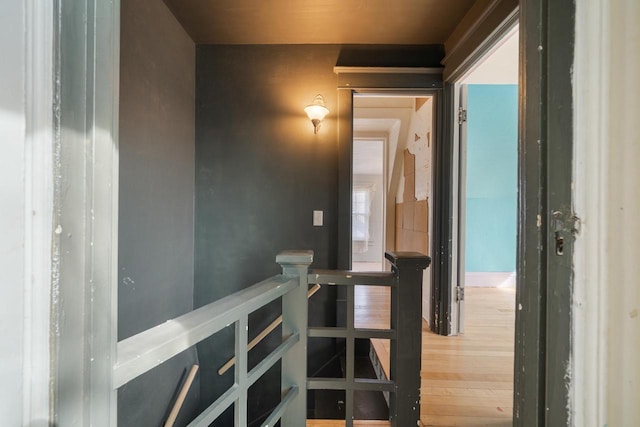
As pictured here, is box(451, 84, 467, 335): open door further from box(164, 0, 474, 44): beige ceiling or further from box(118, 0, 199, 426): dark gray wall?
box(118, 0, 199, 426): dark gray wall

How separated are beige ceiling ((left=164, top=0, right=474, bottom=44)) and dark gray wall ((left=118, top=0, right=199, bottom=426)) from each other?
24 cm

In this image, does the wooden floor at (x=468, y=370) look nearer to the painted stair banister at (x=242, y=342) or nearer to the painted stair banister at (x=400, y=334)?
the painted stair banister at (x=400, y=334)

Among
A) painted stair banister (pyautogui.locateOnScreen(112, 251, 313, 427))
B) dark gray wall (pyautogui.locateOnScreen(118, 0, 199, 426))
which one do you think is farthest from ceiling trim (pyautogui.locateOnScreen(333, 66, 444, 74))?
painted stair banister (pyautogui.locateOnScreen(112, 251, 313, 427))

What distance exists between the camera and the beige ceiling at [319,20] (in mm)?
1904

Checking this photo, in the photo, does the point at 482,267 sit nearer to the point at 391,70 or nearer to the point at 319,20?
the point at 391,70

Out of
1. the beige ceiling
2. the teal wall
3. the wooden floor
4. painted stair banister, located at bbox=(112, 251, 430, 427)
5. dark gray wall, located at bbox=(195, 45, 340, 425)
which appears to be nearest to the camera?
painted stair banister, located at bbox=(112, 251, 430, 427)

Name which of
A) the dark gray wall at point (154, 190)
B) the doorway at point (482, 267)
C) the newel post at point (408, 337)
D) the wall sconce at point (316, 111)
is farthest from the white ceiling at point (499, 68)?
the dark gray wall at point (154, 190)

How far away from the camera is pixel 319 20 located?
2.06 m

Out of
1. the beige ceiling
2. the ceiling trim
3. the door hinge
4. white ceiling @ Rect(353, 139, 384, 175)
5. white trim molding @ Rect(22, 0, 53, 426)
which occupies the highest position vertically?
the beige ceiling

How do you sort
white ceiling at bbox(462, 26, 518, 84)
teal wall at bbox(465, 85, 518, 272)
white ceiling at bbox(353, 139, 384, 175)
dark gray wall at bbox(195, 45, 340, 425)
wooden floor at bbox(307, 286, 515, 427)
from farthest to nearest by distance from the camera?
white ceiling at bbox(353, 139, 384, 175) < teal wall at bbox(465, 85, 518, 272) < dark gray wall at bbox(195, 45, 340, 425) < white ceiling at bbox(462, 26, 518, 84) < wooden floor at bbox(307, 286, 515, 427)

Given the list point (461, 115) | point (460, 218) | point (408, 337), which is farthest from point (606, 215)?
point (461, 115)

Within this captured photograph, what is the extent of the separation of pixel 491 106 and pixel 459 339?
3018 millimetres

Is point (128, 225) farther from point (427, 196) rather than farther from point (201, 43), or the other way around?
point (427, 196)

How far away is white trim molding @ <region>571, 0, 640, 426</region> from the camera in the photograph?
421 millimetres
